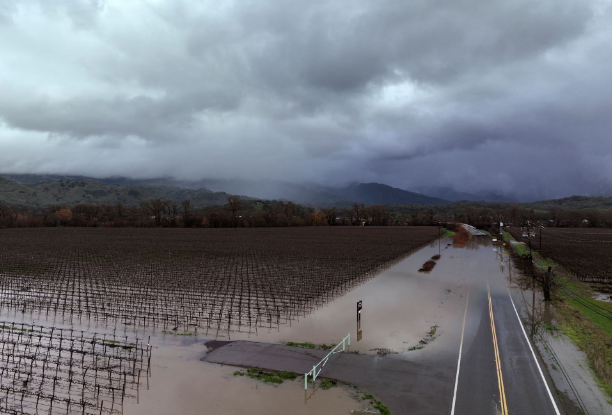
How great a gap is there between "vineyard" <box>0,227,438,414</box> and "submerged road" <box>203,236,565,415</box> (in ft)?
16.8

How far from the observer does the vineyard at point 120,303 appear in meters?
16.2

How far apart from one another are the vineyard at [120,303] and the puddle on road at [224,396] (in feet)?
3.76

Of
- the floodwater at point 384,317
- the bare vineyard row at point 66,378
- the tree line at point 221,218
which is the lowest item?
the floodwater at point 384,317

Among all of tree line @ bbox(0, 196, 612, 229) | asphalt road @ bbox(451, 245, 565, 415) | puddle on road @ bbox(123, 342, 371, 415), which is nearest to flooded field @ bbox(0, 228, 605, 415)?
puddle on road @ bbox(123, 342, 371, 415)

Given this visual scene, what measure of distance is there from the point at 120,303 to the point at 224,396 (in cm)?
1938

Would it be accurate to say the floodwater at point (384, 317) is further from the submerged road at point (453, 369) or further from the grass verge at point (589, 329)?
the grass verge at point (589, 329)

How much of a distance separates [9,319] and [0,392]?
14029 millimetres

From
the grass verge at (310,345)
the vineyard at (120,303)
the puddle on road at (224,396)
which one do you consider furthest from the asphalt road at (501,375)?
the vineyard at (120,303)

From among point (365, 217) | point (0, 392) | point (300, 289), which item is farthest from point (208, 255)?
point (365, 217)

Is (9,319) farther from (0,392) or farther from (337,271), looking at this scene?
(337,271)

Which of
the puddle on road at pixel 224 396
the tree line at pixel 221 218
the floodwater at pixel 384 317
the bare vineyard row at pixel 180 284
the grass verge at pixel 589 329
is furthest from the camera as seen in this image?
the tree line at pixel 221 218

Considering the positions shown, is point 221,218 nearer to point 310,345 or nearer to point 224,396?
point 310,345

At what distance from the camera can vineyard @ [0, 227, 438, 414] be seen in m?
16.2

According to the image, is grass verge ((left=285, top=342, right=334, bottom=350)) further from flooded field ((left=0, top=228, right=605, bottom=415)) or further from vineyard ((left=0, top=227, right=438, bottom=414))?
vineyard ((left=0, top=227, right=438, bottom=414))
